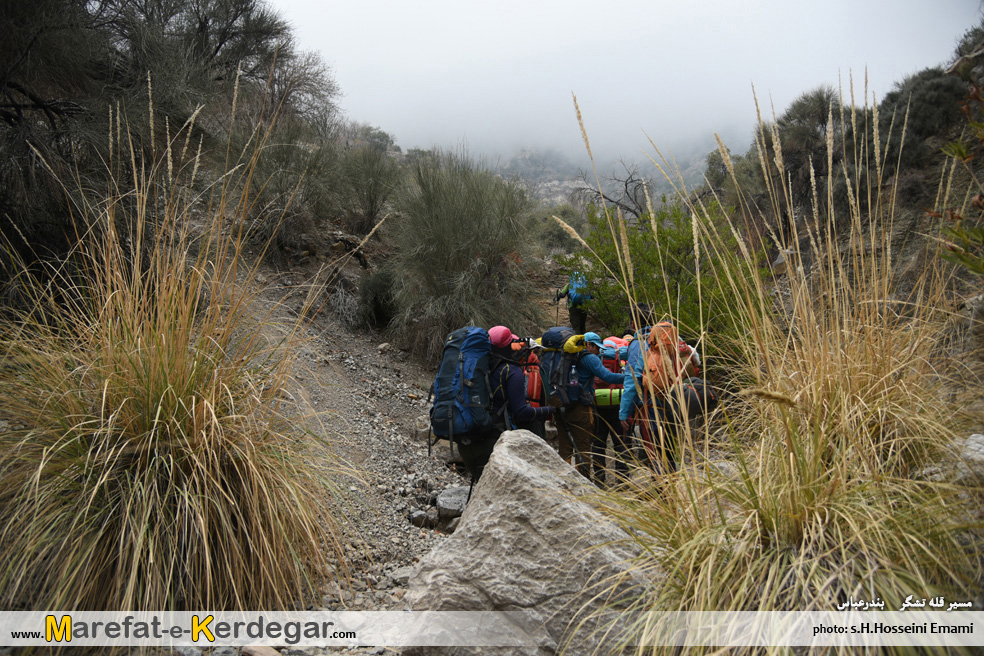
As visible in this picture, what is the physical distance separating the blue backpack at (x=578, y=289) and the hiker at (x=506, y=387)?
511 cm

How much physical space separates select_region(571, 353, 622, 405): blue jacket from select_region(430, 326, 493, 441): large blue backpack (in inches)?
39.7

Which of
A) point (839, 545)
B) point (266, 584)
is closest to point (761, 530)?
point (839, 545)

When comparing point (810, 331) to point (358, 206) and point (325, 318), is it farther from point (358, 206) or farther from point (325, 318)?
point (358, 206)

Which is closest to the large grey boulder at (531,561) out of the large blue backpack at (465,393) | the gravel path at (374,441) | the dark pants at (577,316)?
the gravel path at (374,441)

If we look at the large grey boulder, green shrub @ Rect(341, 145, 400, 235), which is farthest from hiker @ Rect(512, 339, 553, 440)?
green shrub @ Rect(341, 145, 400, 235)

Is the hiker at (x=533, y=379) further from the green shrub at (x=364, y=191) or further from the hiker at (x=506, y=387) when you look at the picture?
the green shrub at (x=364, y=191)

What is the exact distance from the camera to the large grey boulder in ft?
6.56

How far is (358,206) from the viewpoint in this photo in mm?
11297

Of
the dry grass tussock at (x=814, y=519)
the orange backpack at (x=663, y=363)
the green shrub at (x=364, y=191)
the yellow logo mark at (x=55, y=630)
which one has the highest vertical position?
the green shrub at (x=364, y=191)

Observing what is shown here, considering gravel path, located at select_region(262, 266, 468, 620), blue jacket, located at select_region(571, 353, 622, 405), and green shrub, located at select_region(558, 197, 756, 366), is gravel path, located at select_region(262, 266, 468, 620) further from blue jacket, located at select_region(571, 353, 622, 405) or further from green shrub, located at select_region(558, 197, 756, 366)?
green shrub, located at select_region(558, 197, 756, 366)

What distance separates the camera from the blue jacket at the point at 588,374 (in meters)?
4.57

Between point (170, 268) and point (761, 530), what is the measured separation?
2.77 metres

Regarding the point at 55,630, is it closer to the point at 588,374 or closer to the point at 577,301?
the point at 588,374

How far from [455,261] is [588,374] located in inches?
192
